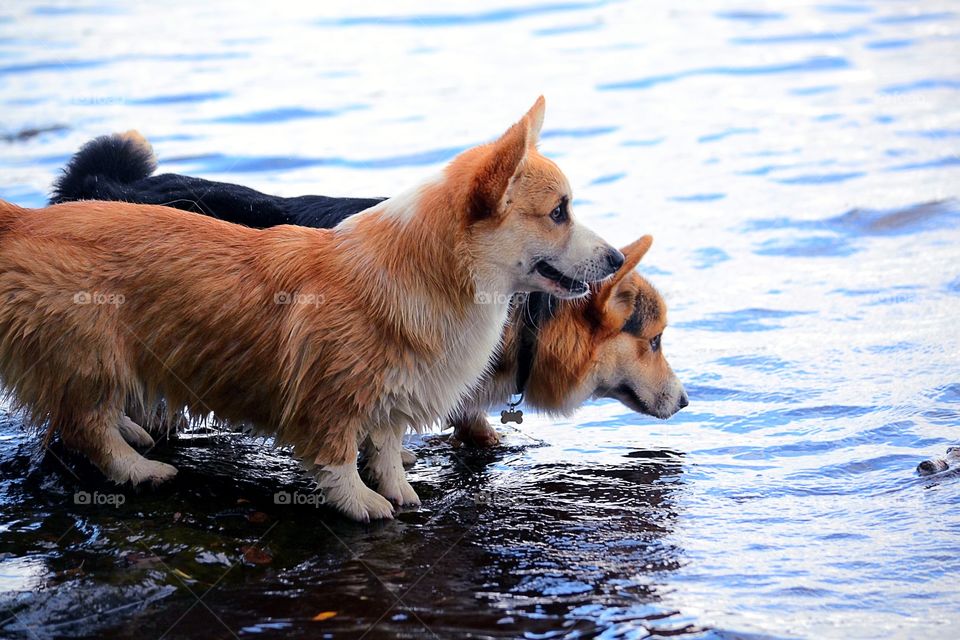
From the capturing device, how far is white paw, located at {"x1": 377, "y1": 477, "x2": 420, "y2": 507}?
4.80 m

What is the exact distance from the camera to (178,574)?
410 cm

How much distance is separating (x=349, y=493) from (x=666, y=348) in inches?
119

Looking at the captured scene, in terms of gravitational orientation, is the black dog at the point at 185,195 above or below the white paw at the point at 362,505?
above

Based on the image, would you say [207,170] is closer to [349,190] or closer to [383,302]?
[349,190]

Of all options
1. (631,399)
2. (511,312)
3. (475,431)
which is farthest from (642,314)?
(475,431)

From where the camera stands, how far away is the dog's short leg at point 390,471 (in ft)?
15.6

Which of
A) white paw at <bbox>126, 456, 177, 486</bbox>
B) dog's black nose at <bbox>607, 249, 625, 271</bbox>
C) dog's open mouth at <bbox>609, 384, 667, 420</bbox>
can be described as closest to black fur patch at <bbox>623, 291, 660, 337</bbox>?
dog's open mouth at <bbox>609, 384, 667, 420</bbox>

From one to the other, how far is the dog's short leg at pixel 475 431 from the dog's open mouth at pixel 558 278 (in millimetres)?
1200

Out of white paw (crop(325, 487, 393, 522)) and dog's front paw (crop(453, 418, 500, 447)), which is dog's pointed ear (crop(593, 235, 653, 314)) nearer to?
dog's front paw (crop(453, 418, 500, 447))

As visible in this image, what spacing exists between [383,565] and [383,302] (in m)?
0.97

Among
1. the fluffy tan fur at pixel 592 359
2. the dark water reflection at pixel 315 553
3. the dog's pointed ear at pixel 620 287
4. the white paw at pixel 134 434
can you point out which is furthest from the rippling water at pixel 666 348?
the dog's pointed ear at pixel 620 287

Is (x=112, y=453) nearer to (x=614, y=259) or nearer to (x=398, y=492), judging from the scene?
(x=398, y=492)

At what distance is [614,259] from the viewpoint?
15.0ft

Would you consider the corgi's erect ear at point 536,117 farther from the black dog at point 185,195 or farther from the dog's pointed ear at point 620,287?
the black dog at point 185,195
